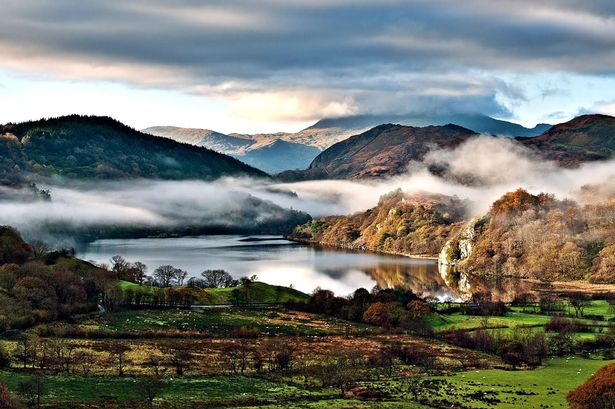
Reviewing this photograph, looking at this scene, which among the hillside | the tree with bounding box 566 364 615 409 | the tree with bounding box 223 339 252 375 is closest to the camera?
the tree with bounding box 566 364 615 409

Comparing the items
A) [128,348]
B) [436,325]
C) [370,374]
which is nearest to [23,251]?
[128,348]

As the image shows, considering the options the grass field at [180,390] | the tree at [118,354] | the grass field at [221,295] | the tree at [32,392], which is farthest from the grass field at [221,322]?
the tree at [32,392]

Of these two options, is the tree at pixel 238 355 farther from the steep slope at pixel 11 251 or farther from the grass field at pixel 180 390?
the steep slope at pixel 11 251

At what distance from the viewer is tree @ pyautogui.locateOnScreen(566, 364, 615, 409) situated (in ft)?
247

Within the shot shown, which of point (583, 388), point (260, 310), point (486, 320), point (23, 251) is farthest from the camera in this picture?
point (23, 251)

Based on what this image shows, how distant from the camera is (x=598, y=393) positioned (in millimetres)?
76375

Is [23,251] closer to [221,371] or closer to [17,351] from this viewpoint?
[17,351]

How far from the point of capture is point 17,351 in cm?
10888

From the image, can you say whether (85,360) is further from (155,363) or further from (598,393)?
(598,393)

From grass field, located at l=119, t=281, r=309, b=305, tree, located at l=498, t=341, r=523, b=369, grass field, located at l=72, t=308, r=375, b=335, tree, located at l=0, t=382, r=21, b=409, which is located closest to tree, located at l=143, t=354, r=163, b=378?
grass field, located at l=72, t=308, r=375, b=335

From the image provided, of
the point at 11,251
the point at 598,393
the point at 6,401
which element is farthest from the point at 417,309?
the point at 6,401

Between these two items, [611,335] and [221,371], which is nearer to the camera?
[221,371]

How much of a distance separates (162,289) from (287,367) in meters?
83.3

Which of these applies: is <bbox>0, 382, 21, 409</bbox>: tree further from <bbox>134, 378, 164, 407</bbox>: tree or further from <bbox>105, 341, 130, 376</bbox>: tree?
<bbox>105, 341, 130, 376</bbox>: tree
